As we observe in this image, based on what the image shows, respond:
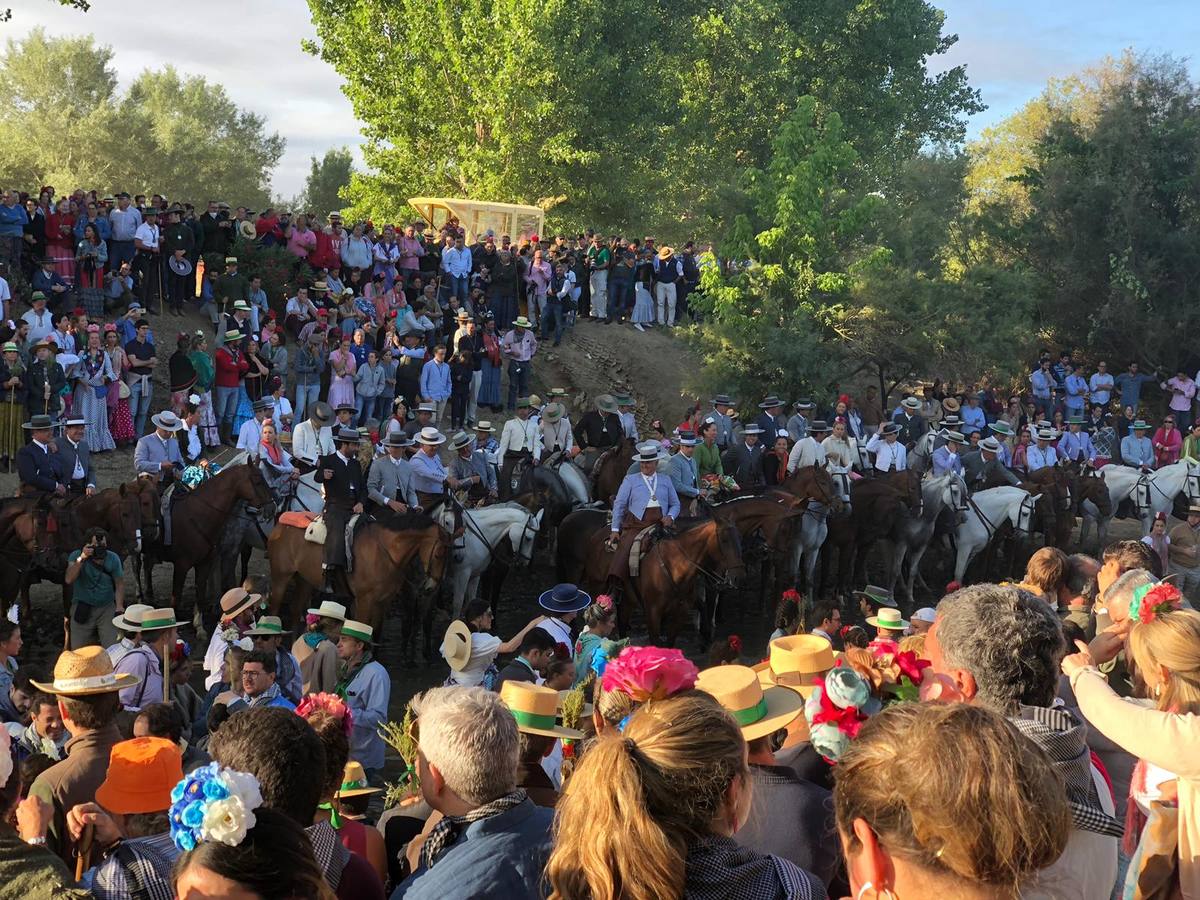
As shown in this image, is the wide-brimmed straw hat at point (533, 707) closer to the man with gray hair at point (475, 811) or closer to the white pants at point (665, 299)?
the man with gray hair at point (475, 811)

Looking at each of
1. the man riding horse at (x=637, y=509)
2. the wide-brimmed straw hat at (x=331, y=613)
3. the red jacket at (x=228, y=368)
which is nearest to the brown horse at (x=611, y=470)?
the man riding horse at (x=637, y=509)

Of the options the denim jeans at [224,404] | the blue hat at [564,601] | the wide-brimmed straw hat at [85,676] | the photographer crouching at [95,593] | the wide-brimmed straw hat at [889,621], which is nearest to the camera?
the wide-brimmed straw hat at [85,676]

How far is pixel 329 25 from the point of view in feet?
122

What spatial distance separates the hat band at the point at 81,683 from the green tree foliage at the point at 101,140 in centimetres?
4587

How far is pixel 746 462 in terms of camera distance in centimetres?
1969

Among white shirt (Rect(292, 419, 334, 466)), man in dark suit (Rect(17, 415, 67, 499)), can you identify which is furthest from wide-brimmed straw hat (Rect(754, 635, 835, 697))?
white shirt (Rect(292, 419, 334, 466))

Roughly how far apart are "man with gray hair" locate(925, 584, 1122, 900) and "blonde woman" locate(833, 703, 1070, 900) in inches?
34.1

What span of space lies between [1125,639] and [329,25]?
3570 centimetres

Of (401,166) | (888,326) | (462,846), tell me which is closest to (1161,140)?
(888,326)

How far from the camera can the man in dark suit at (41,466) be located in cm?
1398

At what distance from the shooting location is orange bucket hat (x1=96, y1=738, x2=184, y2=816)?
4.52m

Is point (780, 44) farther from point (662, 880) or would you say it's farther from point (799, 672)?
point (662, 880)

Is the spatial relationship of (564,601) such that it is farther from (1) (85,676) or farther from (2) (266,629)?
(1) (85,676)

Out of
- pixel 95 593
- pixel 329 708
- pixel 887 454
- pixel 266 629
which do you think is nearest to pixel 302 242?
pixel 887 454
